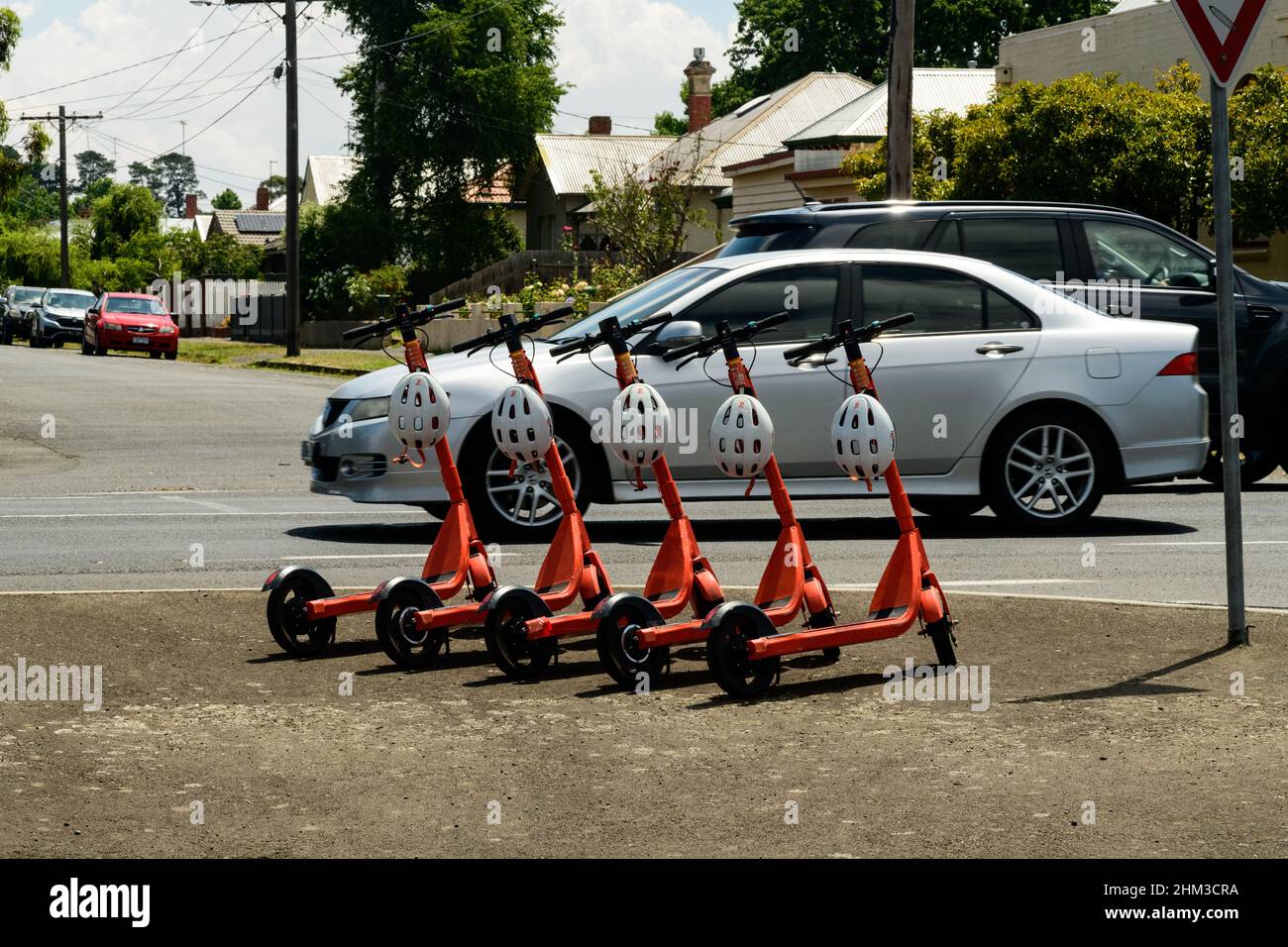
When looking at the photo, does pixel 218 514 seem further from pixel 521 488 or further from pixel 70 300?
pixel 70 300

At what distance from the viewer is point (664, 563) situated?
7.79 m

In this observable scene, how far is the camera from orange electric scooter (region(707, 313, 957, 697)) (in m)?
7.02

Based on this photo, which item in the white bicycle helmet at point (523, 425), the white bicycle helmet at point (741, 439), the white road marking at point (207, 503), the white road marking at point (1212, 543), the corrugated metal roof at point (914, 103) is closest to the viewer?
the white bicycle helmet at point (741, 439)

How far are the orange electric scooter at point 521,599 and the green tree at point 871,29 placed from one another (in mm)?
58290

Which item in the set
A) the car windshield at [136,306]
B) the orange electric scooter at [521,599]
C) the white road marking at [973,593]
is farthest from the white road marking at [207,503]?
the car windshield at [136,306]

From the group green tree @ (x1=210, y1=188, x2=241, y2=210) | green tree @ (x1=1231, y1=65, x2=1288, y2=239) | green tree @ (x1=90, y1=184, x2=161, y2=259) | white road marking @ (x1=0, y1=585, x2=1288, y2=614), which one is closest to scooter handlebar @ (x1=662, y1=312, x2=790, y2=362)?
white road marking @ (x1=0, y1=585, x2=1288, y2=614)

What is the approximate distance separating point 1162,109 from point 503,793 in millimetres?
23431

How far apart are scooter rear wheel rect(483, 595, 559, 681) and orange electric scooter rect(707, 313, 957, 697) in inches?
30.9

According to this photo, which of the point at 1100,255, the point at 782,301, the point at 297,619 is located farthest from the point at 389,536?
the point at 1100,255

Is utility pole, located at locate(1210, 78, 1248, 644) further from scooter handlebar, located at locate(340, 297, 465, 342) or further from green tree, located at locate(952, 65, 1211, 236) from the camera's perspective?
green tree, located at locate(952, 65, 1211, 236)

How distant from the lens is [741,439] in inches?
283

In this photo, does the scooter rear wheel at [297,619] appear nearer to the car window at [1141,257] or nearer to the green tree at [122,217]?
the car window at [1141,257]

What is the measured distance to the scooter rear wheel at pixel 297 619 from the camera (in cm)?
785
